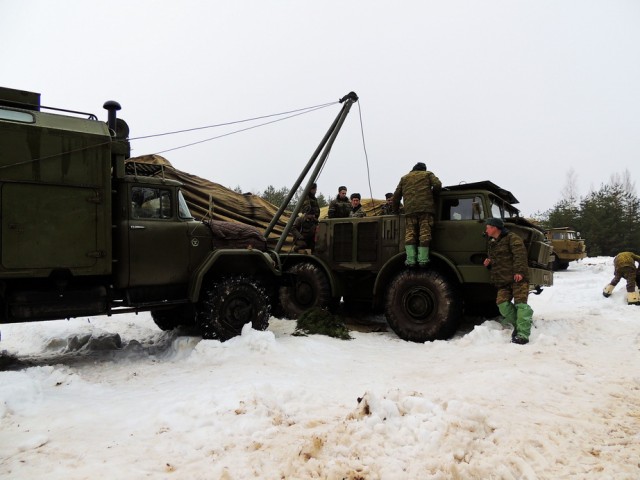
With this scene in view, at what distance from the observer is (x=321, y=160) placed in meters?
8.45

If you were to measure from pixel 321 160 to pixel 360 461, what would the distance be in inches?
257

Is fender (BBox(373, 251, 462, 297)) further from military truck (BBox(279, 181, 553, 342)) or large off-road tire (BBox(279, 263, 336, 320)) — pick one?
large off-road tire (BBox(279, 263, 336, 320))

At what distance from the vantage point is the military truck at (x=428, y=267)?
21.2 feet

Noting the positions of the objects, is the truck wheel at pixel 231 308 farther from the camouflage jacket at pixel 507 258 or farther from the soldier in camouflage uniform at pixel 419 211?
the camouflage jacket at pixel 507 258

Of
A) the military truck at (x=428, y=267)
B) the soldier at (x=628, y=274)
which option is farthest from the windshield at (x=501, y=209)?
the soldier at (x=628, y=274)

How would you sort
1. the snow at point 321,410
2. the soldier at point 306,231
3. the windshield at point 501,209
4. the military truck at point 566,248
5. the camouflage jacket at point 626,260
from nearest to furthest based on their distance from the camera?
the snow at point 321,410
the windshield at point 501,209
the soldier at point 306,231
the camouflage jacket at point 626,260
the military truck at point 566,248

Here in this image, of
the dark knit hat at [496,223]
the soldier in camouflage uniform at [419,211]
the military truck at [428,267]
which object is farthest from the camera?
the soldier in camouflage uniform at [419,211]

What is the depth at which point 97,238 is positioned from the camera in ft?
16.7

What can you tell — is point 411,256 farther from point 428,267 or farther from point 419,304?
point 419,304

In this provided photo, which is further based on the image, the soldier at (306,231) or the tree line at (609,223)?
the tree line at (609,223)

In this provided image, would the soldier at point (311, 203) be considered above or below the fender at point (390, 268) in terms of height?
above

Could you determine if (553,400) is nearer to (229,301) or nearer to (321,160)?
(229,301)

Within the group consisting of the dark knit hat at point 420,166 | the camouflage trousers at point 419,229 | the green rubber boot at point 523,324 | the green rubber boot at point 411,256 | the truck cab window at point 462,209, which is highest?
the dark knit hat at point 420,166

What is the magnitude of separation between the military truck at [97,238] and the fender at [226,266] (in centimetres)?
2
